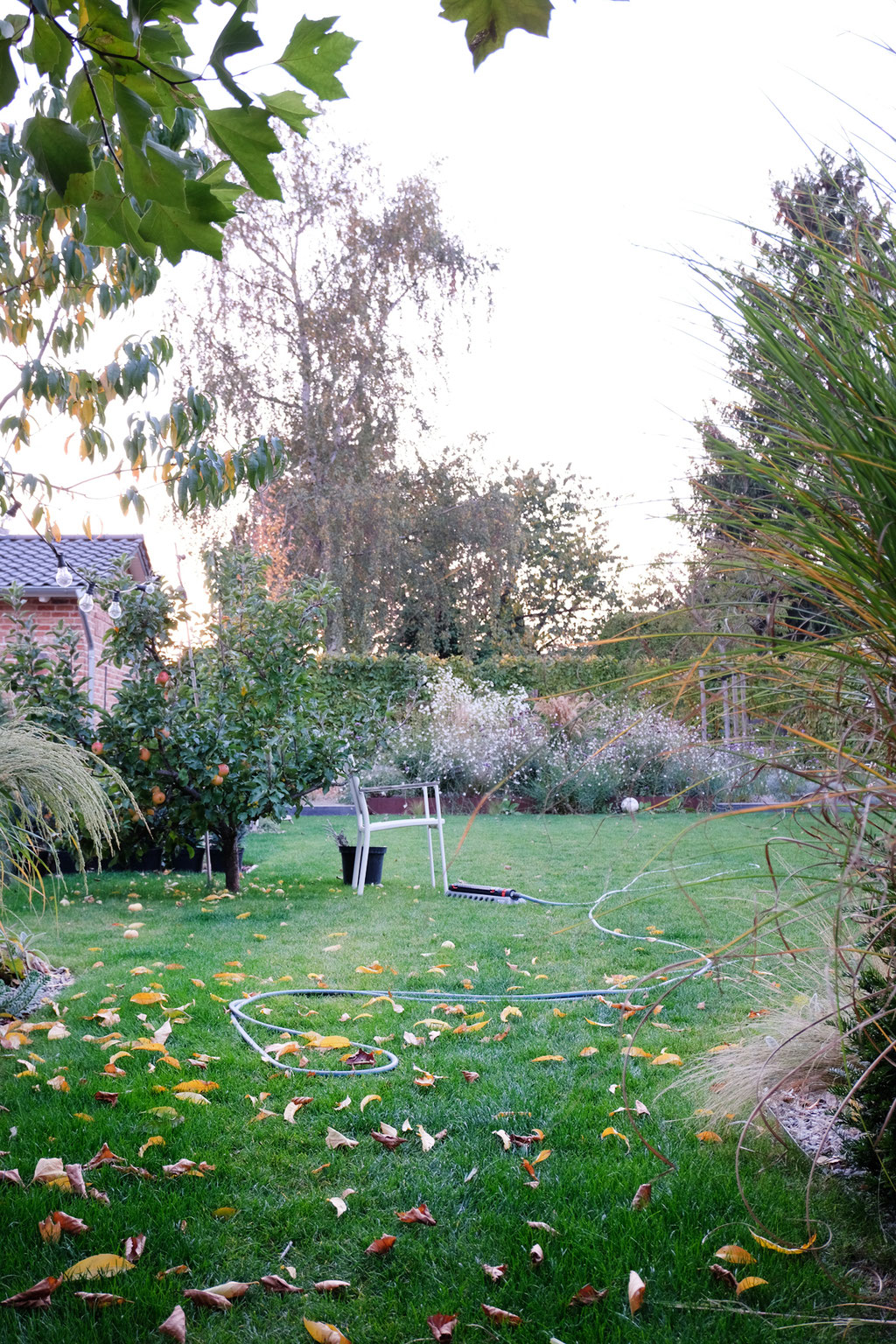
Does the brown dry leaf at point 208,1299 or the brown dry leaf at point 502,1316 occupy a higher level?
the brown dry leaf at point 208,1299

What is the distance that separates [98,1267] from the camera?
169 cm

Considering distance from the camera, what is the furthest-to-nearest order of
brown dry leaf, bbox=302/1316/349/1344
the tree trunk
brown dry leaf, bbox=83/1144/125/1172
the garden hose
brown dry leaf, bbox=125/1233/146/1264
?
the tree trunk, the garden hose, brown dry leaf, bbox=83/1144/125/1172, brown dry leaf, bbox=125/1233/146/1264, brown dry leaf, bbox=302/1316/349/1344

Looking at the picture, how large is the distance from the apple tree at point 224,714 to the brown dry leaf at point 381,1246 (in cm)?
388

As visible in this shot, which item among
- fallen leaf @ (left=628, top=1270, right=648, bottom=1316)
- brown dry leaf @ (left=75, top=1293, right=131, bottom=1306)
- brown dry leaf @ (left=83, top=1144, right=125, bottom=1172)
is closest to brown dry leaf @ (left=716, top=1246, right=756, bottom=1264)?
fallen leaf @ (left=628, top=1270, right=648, bottom=1316)

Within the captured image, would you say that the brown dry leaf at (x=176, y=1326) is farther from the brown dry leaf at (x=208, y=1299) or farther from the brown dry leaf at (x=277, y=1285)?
the brown dry leaf at (x=277, y=1285)

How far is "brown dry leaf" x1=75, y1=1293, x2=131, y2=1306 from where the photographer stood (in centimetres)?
158

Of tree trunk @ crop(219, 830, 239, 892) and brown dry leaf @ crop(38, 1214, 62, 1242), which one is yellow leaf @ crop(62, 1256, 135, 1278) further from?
tree trunk @ crop(219, 830, 239, 892)

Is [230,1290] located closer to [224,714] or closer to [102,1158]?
[102,1158]

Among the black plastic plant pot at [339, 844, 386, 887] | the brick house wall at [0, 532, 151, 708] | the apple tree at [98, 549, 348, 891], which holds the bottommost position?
the black plastic plant pot at [339, 844, 386, 887]

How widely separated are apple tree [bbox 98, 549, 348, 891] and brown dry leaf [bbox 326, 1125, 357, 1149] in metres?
3.39

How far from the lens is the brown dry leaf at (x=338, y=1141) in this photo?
7.25 feet

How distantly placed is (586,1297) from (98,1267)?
88cm

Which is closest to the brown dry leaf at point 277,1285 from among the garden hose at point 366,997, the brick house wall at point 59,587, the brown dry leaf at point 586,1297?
the brown dry leaf at point 586,1297

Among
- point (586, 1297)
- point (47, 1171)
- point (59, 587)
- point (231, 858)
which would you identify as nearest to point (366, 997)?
point (47, 1171)
